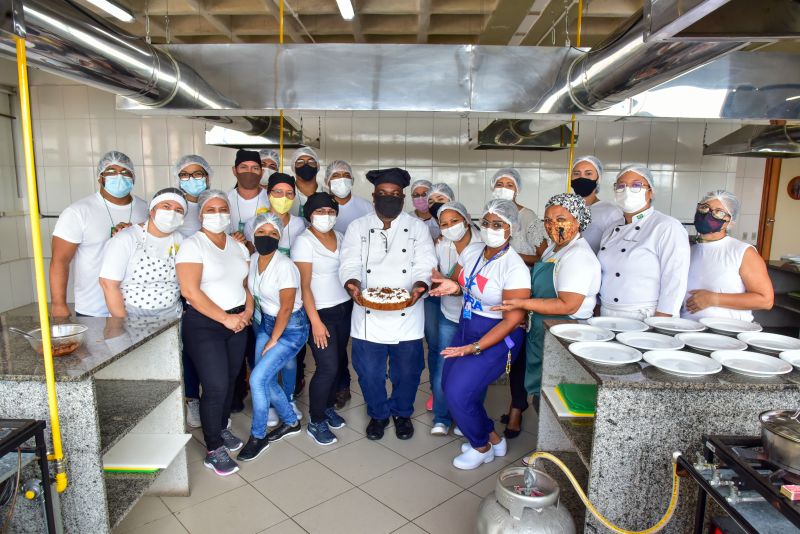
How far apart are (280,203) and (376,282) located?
2.56 feet

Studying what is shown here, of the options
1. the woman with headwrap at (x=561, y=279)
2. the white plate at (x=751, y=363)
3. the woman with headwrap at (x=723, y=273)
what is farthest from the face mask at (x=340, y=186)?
the white plate at (x=751, y=363)

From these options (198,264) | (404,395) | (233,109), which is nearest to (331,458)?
(404,395)

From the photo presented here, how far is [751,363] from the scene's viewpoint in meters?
1.76

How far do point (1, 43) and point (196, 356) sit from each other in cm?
154

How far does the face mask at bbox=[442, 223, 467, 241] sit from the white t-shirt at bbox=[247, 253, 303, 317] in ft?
2.91

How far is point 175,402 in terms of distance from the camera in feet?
7.91

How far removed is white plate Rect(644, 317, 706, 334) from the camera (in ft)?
6.96

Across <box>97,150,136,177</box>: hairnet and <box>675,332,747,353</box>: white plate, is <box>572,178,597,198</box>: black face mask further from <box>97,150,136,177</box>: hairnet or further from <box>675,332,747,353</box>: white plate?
<box>97,150,136,177</box>: hairnet

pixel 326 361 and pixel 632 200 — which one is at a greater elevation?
pixel 632 200

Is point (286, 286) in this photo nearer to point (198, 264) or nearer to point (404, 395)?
point (198, 264)

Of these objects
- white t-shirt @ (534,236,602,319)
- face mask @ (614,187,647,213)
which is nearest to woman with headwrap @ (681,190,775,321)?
face mask @ (614,187,647,213)

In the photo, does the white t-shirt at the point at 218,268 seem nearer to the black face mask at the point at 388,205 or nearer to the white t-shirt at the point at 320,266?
the white t-shirt at the point at 320,266

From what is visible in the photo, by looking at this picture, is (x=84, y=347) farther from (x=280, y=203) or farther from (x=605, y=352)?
(x=605, y=352)

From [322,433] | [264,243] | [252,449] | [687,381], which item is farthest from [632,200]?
[252,449]
